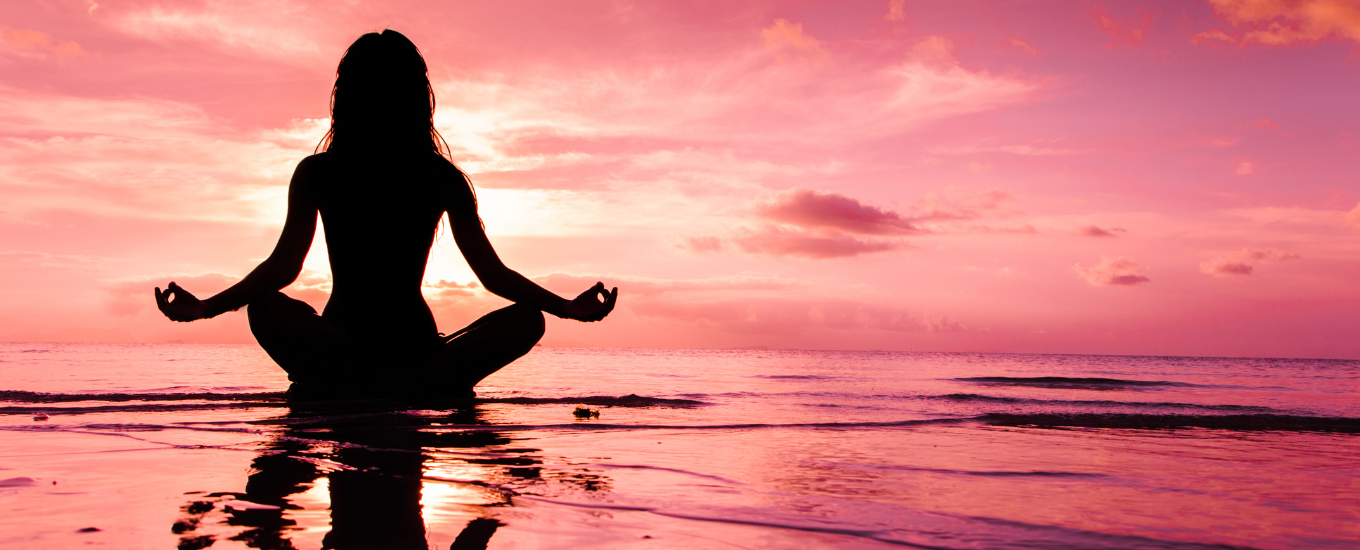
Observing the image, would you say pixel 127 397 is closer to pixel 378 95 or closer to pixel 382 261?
pixel 382 261

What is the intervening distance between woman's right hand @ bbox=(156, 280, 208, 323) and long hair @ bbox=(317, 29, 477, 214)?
103 centimetres

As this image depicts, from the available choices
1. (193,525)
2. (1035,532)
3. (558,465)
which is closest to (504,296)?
(558,465)

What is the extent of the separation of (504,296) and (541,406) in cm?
187

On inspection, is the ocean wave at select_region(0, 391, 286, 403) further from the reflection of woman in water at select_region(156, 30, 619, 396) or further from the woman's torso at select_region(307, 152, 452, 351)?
the woman's torso at select_region(307, 152, 452, 351)

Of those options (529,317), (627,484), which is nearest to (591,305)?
(529,317)

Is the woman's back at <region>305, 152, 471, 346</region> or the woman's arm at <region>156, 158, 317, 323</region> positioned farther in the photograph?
the woman's back at <region>305, 152, 471, 346</region>

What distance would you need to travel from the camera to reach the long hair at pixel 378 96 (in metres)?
4.15

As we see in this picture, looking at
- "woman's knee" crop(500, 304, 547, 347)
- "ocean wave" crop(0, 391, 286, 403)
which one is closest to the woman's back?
"woman's knee" crop(500, 304, 547, 347)

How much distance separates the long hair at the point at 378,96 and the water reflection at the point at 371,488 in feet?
5.03

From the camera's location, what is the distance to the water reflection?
5.80 feet

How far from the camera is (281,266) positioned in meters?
3.98

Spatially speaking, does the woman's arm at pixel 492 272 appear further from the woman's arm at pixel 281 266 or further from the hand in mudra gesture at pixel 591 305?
the woman's arm at pixel 281 266

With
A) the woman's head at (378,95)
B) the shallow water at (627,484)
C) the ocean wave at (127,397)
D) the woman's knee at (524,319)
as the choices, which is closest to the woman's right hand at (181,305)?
the shallow water at (627,484)

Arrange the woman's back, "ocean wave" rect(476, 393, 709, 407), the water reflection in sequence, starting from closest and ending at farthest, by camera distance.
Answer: the water reflection → the woman's back → "ocean wave" rect(476, 393, 709, 407)
